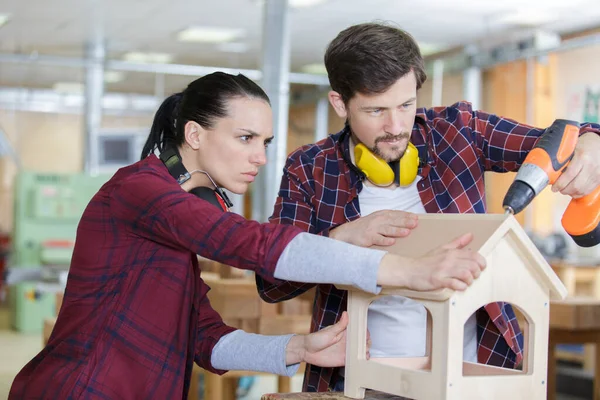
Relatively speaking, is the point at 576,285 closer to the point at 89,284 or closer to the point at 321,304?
the point at 321,304

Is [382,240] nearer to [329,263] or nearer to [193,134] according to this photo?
[329,263]

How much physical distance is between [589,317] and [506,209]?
225 cm

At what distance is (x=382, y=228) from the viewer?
1600 mm

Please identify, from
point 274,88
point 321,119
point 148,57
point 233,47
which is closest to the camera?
point 274,88

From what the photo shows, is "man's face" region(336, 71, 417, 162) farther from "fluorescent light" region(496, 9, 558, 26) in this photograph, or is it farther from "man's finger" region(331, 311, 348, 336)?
"fluorescent light" region(496, 9, 558, 26)

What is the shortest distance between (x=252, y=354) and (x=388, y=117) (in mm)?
532

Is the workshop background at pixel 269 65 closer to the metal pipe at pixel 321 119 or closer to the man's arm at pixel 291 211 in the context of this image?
the metal pipe at pixel 321 119

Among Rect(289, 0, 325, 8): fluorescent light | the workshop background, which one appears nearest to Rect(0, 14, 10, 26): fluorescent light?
the workshop background

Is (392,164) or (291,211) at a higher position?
(392,164)

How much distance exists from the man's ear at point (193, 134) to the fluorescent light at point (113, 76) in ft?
39.0

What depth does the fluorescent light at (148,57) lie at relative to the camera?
11.8 m

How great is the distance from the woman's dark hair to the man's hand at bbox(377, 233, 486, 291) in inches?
18.6

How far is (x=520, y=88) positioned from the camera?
9.67 metres

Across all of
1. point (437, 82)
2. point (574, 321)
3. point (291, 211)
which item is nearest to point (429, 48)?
point (437, 82)
